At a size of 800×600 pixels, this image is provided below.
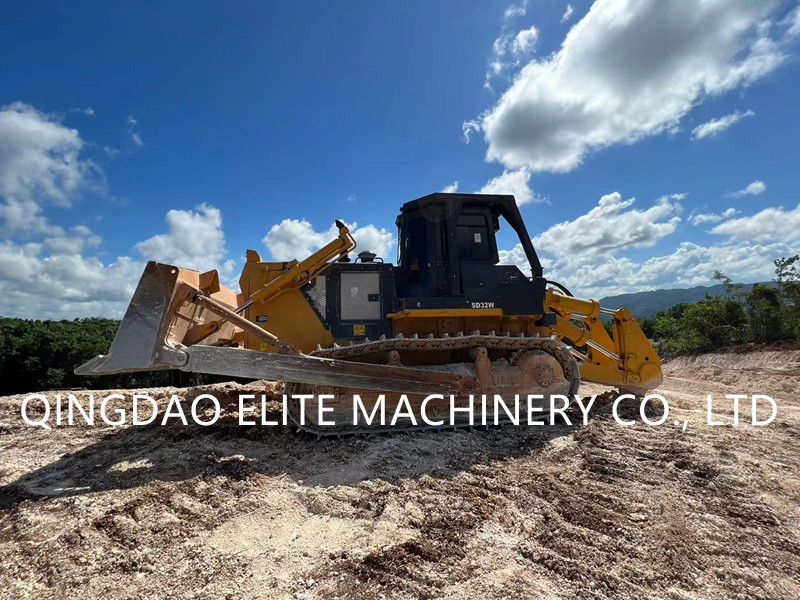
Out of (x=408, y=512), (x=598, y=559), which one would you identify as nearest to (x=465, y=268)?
(x=408, y=512)

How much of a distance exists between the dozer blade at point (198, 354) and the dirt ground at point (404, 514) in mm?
667

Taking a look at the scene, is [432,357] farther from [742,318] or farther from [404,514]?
[742,318]

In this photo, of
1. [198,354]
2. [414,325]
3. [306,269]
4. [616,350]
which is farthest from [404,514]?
[616,350]

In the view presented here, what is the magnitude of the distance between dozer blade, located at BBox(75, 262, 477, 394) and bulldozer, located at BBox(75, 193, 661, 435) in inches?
0.7

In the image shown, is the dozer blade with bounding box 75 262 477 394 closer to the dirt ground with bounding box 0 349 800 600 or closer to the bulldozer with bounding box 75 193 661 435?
the bulldozer with bounding box 75 193 661 435

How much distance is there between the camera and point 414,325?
594 centimetres

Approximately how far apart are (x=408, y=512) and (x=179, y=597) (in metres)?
1.53

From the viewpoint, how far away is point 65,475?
13.1 ft

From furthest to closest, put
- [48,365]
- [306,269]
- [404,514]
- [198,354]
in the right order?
1. [48,365]
2. [306,269]
3. [198,354]
4. [404,514]

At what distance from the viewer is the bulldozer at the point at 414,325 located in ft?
16.2

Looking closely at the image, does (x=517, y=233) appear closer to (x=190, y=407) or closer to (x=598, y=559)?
(x=598, y=559)

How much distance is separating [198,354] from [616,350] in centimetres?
599

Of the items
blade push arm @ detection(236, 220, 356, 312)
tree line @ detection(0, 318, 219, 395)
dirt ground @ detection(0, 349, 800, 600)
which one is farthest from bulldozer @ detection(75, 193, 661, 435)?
tree line @ detection(0, 318, 219, 395)

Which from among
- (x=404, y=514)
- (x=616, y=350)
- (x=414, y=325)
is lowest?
(x=404, y=514)
